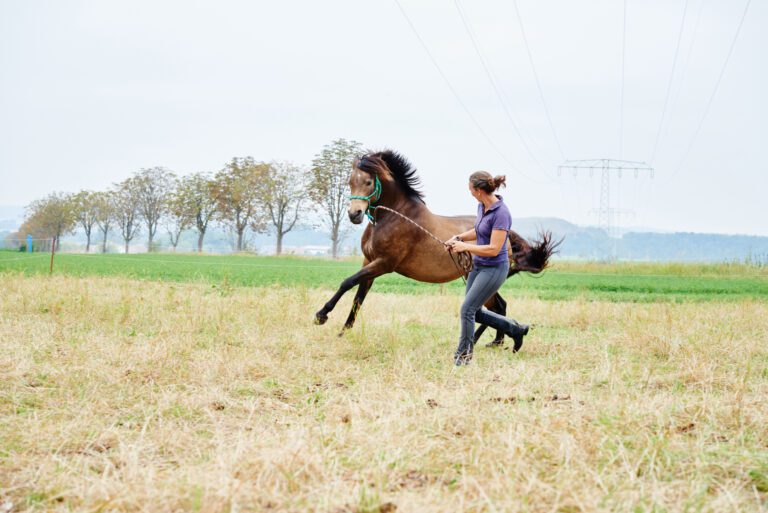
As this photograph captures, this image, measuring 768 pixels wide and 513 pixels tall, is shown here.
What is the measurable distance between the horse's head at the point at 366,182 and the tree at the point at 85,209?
97966 millimetres

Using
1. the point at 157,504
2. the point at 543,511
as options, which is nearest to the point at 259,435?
the point at 157,504

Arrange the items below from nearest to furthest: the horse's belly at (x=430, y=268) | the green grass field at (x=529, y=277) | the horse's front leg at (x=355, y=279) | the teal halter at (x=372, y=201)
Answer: the horse's front leg at (x=355, y=279) < the teal halter at (x=372, y=201) < the horse's belly at (x=430, y=268) < the green grass field at (x=529, y=277)

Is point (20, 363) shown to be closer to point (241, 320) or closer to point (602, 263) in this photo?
point (241, 320)

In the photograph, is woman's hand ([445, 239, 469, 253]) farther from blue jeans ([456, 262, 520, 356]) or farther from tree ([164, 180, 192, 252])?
tree ([164, 180, 192, 252])

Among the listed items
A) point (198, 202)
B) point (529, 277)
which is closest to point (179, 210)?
point (198, 202)

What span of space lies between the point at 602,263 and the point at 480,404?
138 feet

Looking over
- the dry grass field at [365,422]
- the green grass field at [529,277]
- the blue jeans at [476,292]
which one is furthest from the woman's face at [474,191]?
the green grass field at [529,277]

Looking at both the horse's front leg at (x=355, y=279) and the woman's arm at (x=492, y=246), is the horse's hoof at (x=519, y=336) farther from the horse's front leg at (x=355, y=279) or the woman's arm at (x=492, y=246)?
the horse's front leg at (x=355, y=279)

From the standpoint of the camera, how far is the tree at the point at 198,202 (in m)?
74.8

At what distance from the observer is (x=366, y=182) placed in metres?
8.78

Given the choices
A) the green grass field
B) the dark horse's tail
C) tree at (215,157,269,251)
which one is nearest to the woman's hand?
the dark horse's tail

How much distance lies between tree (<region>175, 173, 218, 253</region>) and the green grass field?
112 ft

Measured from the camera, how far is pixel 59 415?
4984 millimetres

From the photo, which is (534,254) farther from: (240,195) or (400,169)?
(240,195)
